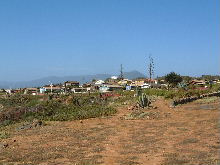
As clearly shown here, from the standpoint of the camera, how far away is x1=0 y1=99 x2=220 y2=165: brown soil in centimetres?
1236

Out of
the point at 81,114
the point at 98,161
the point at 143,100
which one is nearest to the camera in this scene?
the point at 98,161

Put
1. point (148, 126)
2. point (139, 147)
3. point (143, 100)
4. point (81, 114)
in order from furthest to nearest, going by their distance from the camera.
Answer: point (143, 100) → point (81, 114) → point (148, 126) → point (139, 147)

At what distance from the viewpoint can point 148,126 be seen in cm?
2041

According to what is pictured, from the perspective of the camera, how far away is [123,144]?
15.3 metres

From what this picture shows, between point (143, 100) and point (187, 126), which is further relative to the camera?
point (143, 100)

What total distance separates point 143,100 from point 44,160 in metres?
19.3

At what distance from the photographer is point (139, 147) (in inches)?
569

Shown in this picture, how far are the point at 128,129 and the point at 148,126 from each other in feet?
4.57

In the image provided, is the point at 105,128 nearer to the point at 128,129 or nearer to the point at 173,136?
the point at 128,129

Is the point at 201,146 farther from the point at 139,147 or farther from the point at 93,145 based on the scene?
the point at 93,145

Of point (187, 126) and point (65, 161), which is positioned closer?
point (65, 161)

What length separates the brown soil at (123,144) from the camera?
12.4 metres

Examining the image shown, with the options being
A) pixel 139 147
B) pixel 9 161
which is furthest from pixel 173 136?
pixel 9 161

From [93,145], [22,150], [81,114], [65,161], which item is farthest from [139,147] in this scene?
[81,114]
